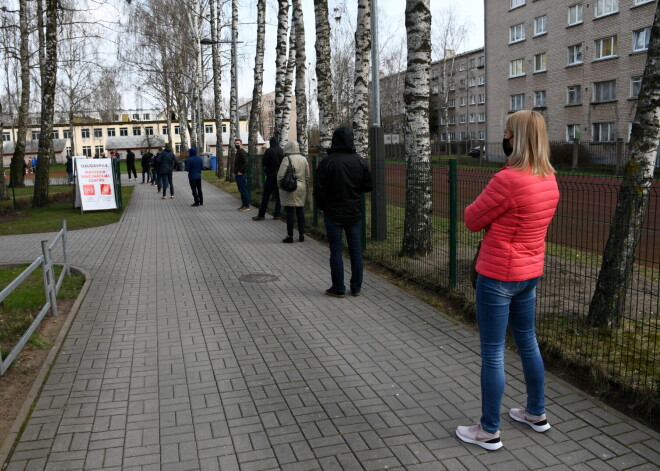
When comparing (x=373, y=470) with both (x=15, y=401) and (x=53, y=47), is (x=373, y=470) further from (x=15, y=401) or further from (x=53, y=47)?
(x=53, y=47)

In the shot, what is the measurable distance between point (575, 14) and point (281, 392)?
4018 cm

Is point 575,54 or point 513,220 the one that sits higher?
A: point 575,54

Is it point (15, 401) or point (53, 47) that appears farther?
point (53, 47)

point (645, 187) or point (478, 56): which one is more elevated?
point (478, 56)

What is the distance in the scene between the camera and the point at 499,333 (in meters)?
3.74

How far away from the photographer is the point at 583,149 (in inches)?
1192

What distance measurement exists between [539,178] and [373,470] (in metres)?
1.90

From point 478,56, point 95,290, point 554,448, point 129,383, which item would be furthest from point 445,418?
point 478,56

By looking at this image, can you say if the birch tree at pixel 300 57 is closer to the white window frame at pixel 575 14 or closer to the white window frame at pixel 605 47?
the white window frame at pixel 605 47

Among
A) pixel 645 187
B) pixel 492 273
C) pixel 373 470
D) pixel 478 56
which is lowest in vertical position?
pixel 373 470

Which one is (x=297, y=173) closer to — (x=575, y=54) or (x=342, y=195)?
(x=342, y=195)

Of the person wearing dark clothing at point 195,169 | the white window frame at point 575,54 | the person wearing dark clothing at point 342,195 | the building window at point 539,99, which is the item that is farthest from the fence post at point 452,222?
the building window at point 539,99

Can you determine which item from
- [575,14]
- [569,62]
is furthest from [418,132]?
[575,14]

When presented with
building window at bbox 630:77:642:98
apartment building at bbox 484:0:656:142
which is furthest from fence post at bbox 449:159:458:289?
building window at bbox 630:77:642:98
